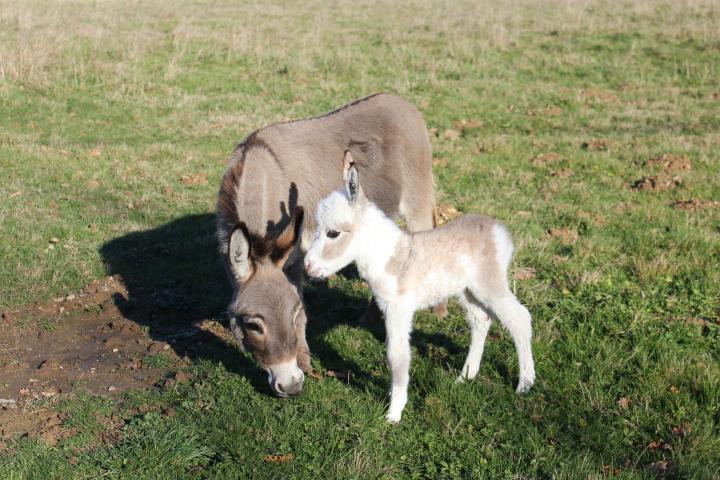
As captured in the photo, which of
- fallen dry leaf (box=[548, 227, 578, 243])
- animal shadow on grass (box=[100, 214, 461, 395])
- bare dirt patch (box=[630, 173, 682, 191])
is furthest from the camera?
bare dirt patch (box=[630, 173, 682, 191])

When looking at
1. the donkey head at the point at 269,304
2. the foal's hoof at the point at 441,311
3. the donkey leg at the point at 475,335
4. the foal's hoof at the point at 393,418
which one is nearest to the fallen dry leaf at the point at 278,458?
the donkey head at the point at 269,304

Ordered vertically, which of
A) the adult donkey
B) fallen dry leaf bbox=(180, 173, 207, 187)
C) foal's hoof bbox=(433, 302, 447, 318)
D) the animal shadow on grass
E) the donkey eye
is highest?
the adult donkey

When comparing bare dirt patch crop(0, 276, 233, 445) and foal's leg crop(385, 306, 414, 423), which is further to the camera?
bare dirt patch crop(0, 276, 233, 445)

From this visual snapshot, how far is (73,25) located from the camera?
19.8 metres

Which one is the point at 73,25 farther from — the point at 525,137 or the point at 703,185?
the point at 703,185

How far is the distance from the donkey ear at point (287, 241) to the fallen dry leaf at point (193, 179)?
17.7 ft

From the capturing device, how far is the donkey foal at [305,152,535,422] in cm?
436

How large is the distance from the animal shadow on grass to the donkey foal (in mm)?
688

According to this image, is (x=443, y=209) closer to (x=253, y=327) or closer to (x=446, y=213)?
(x=446, y=213)

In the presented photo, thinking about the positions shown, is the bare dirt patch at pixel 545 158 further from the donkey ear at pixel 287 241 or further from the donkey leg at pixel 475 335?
the donkey ear at pixel 287 241

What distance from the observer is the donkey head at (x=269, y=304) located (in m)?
4.40

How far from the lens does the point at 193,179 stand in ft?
32.9

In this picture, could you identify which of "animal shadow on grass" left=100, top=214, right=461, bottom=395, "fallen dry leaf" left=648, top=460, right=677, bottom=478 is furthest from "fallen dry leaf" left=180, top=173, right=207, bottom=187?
"fallen dry leaf" left=648, top=460, right=677, bottom=478

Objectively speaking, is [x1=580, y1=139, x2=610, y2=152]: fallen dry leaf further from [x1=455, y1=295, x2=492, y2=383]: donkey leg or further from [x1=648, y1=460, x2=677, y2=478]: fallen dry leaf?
[x1=648, y1=460, x2=677, y2=478]: fallen dry leaf
